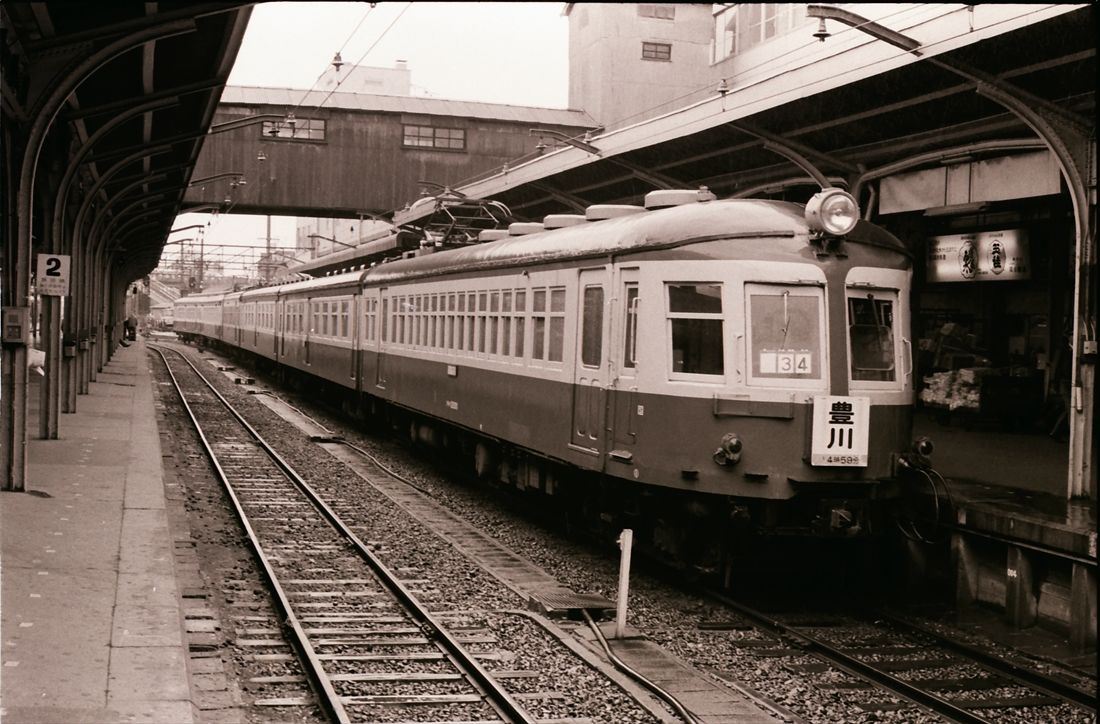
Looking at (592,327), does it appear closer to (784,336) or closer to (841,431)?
(784,336)

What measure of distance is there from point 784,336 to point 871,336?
2.65 feet

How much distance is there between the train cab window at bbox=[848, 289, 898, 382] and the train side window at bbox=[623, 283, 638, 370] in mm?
1590

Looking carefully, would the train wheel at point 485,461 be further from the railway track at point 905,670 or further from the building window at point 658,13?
the building window at point 658,13

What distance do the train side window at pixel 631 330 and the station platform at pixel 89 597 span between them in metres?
3.71

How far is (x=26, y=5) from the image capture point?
9281mm

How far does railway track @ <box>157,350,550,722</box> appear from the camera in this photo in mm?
6848

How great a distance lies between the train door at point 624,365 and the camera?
9539mm

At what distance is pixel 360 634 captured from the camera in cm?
825

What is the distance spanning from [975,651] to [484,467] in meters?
6.97

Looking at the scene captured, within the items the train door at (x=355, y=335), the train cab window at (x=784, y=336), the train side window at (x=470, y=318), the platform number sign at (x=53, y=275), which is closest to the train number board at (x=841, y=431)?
the train cab window at (x=784, y=336)

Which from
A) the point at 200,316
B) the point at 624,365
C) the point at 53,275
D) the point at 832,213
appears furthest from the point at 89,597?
the point at 200,316

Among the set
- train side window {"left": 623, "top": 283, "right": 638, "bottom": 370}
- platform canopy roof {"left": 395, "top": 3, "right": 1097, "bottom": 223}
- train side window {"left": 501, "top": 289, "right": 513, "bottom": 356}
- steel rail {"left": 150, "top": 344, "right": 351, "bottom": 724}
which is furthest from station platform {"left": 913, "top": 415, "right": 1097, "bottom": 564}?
steel rail {"left": 150, "top": 344, "right": 351, "bottom": 724}

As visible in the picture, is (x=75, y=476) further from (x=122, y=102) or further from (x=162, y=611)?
(x=162, y=611)

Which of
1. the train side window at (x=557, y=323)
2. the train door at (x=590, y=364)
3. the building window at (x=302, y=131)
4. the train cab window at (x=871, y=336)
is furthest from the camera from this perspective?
the building window at (x=302, y=131)
